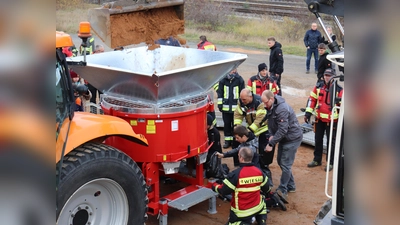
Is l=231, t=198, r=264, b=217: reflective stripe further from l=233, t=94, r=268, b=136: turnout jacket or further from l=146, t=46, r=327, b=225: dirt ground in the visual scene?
l=233, t=94, r=268, b=136: turnout jacket

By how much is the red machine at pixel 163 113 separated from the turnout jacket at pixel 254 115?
1.09m

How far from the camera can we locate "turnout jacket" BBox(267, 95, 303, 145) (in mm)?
6812

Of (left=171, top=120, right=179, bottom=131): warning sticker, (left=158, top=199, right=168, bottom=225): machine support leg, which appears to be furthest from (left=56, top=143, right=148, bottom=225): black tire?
(left=171, top=120, right=179, bottom=131): warning sticker

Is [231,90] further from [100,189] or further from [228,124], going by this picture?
[100,189]

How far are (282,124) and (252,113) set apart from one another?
89 centimetres

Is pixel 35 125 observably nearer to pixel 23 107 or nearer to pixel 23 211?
pixel 23 107

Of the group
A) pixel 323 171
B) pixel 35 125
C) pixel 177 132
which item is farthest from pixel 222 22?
pixel 35 125

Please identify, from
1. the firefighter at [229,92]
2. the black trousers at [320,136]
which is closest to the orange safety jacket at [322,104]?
the black trousers at [320,136]

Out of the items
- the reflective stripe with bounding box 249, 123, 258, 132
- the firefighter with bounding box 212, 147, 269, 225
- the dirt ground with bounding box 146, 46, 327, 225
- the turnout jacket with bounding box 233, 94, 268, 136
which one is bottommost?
the dirt ground with bounding box 146, 46, 327, 225

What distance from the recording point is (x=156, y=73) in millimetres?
5523

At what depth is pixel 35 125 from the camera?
74.6 inches

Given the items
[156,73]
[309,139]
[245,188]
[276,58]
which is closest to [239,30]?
[276,58]

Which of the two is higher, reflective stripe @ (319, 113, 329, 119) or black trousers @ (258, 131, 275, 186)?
reflective stripe @ (319, 113, 329, 119)

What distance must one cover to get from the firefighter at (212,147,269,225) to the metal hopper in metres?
1.09
